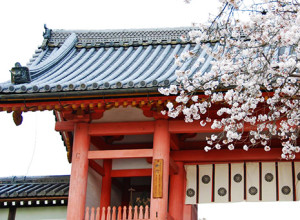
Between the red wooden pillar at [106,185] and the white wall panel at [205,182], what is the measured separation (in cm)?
180

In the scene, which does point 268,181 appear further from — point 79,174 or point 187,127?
point 79,174

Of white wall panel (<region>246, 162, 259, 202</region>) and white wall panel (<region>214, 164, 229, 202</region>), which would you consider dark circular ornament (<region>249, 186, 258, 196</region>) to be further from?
white wall panel (<region>214, 164, 229, 202</region>)

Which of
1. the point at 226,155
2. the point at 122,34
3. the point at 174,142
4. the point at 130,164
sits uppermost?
the point at 122,34

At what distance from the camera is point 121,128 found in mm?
11617

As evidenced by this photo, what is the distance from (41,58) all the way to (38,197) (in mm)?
3076

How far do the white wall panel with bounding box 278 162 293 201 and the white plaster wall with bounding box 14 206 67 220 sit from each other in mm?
4264

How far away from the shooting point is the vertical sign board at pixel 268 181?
39.4ft

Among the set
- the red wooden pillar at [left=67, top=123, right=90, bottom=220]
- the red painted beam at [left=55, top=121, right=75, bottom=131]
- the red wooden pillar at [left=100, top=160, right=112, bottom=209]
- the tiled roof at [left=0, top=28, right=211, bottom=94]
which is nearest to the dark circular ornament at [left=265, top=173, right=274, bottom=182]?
the tiled roof at [left=0, top=28, right=211, bottom=94]

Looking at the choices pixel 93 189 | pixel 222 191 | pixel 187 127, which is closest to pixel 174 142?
pixel 187 127

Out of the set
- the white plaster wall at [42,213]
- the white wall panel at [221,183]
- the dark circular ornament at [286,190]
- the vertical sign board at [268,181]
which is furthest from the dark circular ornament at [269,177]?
the white plaster wall at [42,213]

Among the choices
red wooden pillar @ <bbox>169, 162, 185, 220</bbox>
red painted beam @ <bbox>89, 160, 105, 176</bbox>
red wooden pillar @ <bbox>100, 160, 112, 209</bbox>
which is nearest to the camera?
red painted beam @ <bbox>89, 160, 105, 176</bbox>

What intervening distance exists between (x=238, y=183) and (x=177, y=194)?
1.18 meters

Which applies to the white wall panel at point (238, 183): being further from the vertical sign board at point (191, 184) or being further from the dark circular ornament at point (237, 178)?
the vertical sign board at point (191, 184)

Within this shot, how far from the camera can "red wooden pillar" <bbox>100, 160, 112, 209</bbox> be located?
40.8ft
